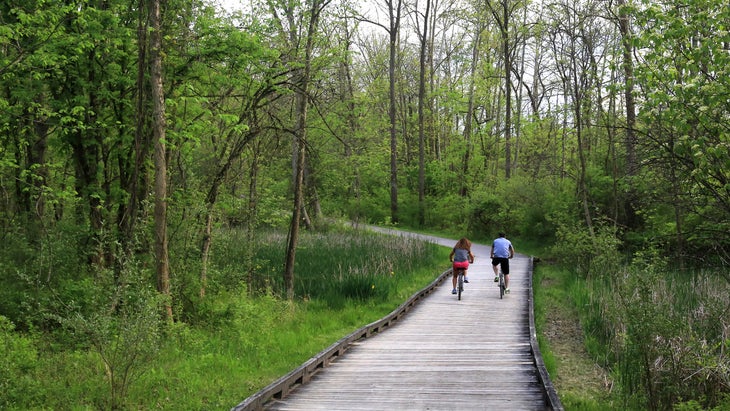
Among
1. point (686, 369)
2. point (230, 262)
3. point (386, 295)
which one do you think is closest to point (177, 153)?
point (230, 262)

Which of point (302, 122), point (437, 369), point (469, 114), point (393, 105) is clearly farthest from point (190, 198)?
point (469, 114)

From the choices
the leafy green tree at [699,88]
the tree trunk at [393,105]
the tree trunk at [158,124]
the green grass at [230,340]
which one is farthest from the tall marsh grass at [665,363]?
the tree trunk at [393,105]

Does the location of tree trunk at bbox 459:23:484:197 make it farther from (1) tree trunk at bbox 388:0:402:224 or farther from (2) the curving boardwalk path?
(2) the curving boardwalk path

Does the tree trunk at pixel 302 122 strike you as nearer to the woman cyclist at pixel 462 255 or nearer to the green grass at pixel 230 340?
the green grass at pixel 230 340

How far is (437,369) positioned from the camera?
7.77 metres

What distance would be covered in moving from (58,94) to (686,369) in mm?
10157

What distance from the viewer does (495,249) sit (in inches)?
555

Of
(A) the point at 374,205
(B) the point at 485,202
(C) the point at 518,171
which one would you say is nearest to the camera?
(B) the point at 485,202

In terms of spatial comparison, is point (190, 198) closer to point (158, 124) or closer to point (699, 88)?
point (158, 124)

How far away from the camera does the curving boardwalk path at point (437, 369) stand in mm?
6281

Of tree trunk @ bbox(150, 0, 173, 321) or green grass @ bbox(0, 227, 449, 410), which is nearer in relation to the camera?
green grass @ bbox(0, 227, 449, 410)

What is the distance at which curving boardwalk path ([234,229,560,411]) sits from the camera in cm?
628

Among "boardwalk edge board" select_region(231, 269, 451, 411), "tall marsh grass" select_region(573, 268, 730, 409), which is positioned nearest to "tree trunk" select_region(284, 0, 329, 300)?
"boardwalk edge board" select_region(231, 269, 451, 411)

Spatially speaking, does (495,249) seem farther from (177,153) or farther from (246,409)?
(246,409)
